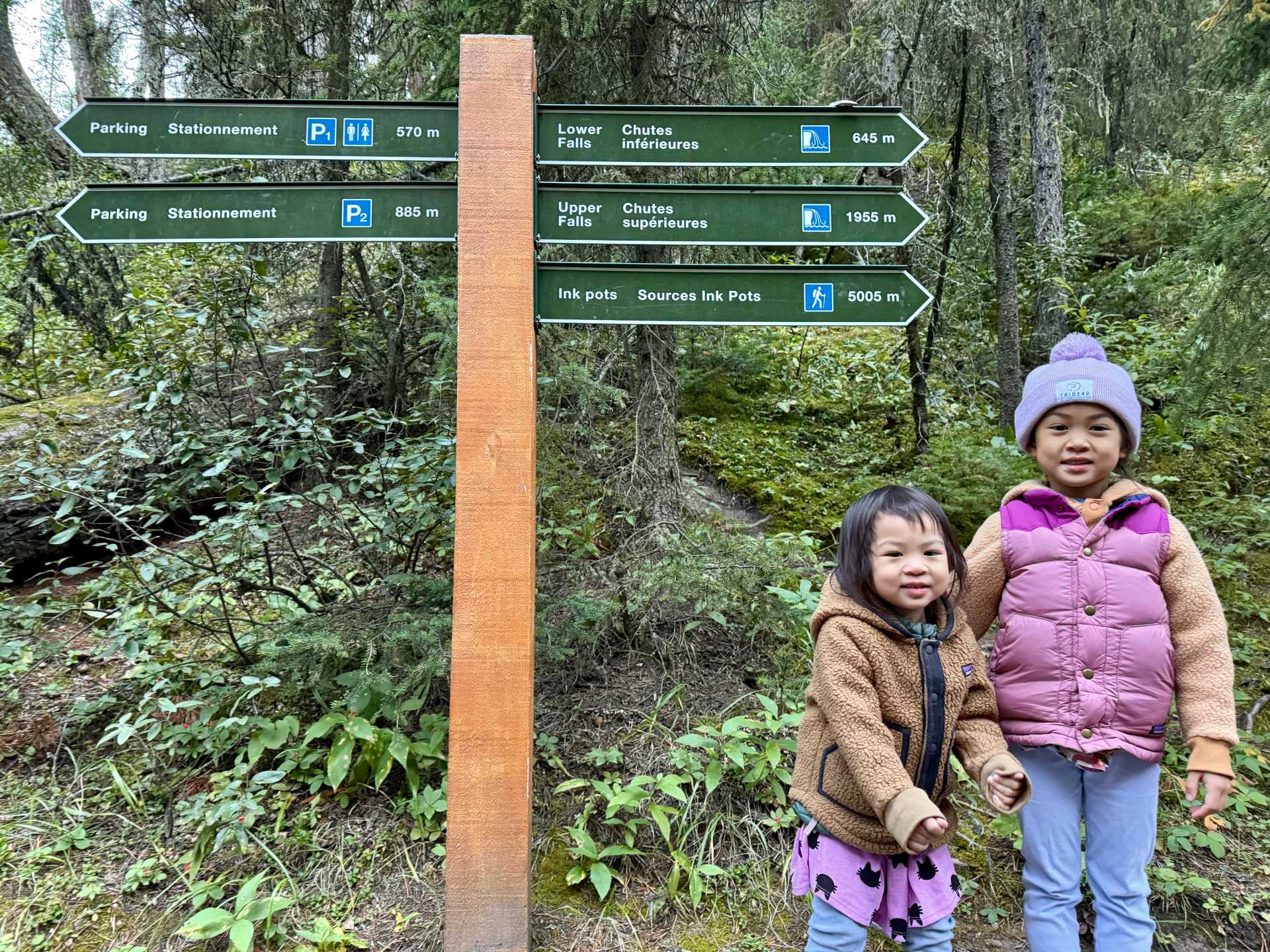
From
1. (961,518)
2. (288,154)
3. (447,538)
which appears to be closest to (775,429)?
(961,518)

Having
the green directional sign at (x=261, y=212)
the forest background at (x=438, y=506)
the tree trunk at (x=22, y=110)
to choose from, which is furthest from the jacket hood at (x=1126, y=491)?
the tree trunk at (x=22, y=110)

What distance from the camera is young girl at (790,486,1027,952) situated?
2201mm

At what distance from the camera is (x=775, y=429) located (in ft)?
26.4

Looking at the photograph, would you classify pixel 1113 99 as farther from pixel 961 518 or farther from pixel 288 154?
pixel 288 154

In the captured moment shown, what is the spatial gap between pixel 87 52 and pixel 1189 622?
9.40 m

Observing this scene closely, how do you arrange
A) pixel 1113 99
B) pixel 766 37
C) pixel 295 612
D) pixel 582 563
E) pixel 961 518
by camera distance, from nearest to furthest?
pixel 295 612
pixel 582 563
pixel 961 518
pixel 766 37
pixel 1113 99

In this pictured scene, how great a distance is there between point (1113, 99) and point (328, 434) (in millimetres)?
13723

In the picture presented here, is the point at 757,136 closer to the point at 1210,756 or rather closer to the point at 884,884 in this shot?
the point at 1210,756

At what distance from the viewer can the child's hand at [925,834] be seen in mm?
1896

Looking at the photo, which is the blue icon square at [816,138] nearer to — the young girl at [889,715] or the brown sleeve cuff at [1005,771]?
the young girl at [889,715]

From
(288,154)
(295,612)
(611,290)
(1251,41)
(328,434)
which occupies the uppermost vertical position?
(1251,41)

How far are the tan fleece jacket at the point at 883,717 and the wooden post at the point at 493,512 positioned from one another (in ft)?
3.61

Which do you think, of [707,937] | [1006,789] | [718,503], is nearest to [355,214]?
[1006,789]

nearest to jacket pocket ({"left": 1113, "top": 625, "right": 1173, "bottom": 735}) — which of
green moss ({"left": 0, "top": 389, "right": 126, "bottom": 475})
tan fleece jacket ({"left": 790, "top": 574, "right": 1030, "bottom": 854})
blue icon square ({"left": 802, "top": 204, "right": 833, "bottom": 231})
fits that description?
tan fleece jacket ({"left": 790, "top": 574, "right": 1030, "bottom": 854})
